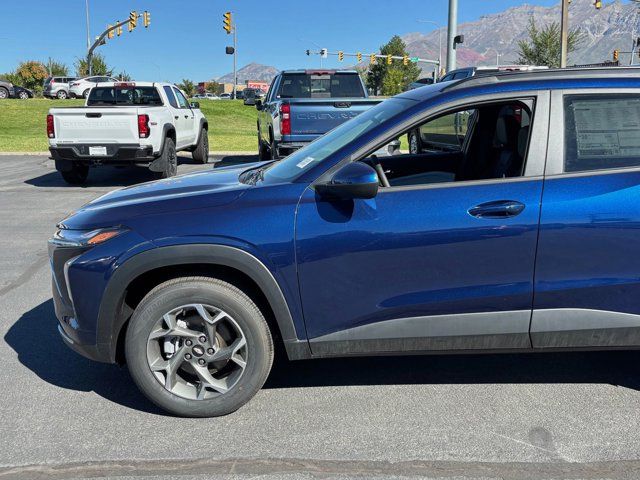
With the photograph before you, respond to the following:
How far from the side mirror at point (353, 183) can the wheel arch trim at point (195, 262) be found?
52 centimetres

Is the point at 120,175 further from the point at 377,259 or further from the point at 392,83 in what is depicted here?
the point at 392,83

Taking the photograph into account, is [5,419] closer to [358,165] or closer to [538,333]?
[358,165]

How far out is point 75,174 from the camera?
466 inches

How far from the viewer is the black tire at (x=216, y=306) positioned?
3.23m

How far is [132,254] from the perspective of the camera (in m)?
3.19

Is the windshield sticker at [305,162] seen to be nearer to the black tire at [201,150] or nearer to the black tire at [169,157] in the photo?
the black tire at [169,157]

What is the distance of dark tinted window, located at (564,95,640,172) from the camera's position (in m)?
3.28

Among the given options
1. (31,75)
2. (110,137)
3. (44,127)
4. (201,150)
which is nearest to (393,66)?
(31,75)

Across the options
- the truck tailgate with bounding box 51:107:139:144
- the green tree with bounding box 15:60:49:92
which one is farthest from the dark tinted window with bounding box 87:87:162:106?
the green tree with bounding box 15:60:49:92

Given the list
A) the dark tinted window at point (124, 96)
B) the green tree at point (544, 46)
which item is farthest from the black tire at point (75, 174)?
the green tree at point (544, 46)

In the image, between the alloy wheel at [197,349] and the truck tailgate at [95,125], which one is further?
the truck tailgate at [95,125]

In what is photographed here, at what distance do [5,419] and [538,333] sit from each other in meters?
2.88

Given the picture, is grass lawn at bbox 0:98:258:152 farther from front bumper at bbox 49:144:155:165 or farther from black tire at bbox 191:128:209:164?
front bumper at bbox 49:144:155:165

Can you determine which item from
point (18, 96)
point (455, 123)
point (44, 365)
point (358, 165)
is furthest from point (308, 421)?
point (18, 96)
